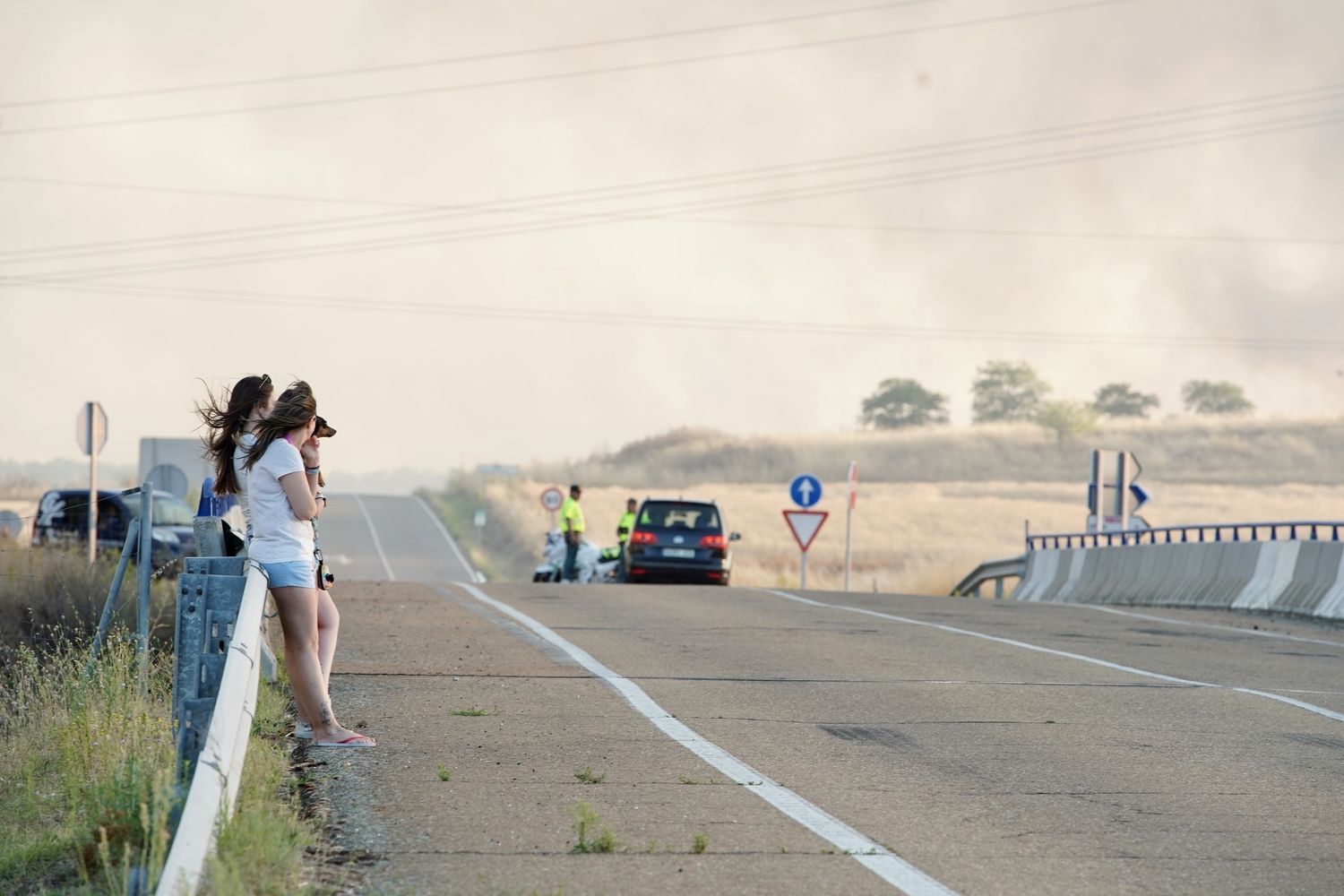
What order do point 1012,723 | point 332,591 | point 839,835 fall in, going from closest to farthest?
point 839,835
point 1012,723
point 332,591

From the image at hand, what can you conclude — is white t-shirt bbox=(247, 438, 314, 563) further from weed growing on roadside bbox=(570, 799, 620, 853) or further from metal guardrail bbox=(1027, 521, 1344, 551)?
metal guardrail bbox=(1027, 521, 1344, 551)

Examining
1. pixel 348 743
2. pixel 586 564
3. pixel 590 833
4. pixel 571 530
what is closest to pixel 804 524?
pixel 586 564

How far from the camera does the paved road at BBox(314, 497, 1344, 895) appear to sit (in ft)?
20.6

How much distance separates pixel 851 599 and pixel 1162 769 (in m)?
13.9

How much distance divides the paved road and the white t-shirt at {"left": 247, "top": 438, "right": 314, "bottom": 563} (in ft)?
3.47

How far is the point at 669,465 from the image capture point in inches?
4756

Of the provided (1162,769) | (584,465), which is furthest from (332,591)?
(584,465)

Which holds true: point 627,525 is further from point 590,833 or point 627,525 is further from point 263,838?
point 263,838

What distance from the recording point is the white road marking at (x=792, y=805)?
6055 millimetres

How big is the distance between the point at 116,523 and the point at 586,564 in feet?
28.4

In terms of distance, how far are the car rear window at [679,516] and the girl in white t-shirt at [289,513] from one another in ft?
68.9

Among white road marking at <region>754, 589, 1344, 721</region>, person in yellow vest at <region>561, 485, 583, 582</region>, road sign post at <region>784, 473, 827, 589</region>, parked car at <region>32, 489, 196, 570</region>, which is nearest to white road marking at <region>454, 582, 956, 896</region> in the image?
white road marking at <region>754, 589, 1344, 721</region>

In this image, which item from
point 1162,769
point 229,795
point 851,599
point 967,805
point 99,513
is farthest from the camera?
point 99,513

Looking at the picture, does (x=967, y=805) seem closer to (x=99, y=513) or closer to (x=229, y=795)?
(x=229, y=795)
